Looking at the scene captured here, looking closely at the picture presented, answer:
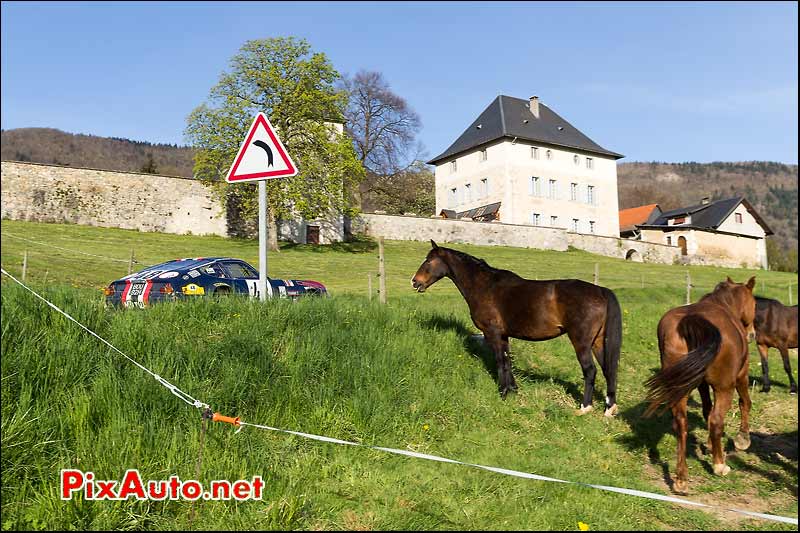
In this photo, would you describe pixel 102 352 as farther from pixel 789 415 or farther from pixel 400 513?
pixel 789 415

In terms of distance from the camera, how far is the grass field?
4129 millimetres

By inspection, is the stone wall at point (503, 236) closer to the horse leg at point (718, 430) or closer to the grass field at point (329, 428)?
the grass field at point (329, 428)

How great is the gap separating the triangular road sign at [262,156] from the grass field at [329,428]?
171cm

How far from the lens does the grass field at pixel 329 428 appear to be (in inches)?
163

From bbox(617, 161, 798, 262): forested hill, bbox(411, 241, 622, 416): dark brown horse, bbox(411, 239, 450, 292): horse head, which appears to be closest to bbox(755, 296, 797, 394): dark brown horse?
bbox(411, 241, 622, 416): dark brown horse

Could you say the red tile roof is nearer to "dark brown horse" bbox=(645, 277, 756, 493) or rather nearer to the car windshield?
the car windshield

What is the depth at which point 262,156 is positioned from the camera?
7566 millimetres

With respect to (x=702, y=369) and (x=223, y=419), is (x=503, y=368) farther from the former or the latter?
(x=223, y=419)

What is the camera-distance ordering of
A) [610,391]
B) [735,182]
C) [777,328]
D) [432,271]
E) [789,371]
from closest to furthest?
[610,391]
[432,271]
[789,371]
[777,328]
[735,182]

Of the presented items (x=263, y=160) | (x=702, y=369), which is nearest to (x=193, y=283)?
(x=263, y=160)

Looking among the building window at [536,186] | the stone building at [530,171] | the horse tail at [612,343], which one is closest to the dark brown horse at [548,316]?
the horse tail at [612,343]

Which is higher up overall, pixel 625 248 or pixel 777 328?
pixel 625 248

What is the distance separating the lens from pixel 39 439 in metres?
4.19

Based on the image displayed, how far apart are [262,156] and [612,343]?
5277 millimetres
